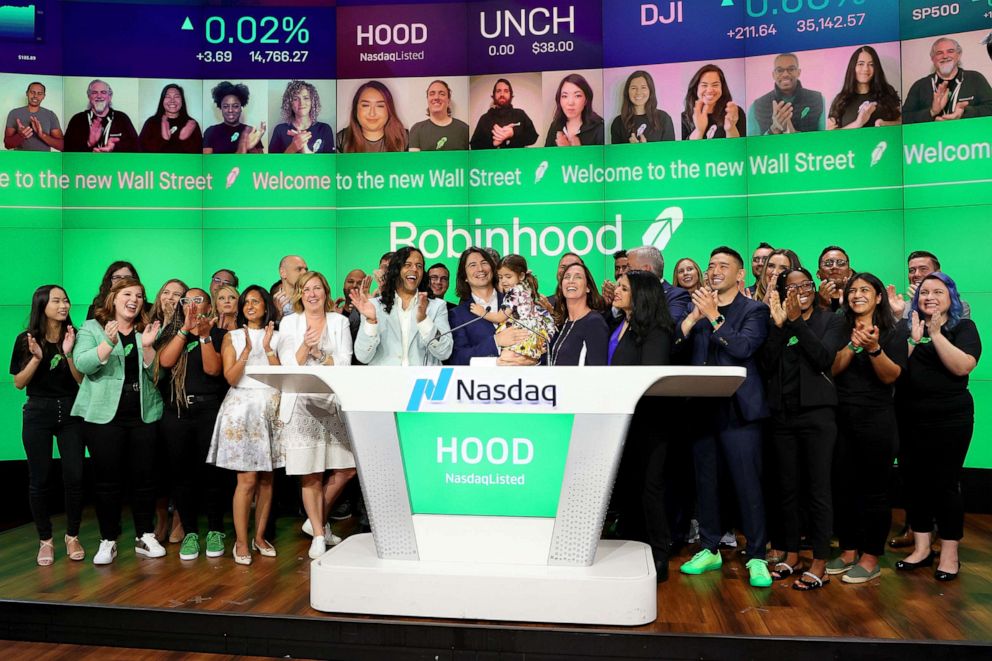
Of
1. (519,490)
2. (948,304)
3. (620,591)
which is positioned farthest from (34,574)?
(948,304)

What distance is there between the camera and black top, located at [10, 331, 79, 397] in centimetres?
465

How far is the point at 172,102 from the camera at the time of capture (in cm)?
666

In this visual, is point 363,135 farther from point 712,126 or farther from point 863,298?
point 863,298

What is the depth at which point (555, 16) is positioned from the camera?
21.9 feet

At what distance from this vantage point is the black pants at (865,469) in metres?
3.97

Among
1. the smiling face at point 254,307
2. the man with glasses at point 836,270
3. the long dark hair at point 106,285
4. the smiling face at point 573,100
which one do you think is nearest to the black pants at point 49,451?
the long dark hair at point 106,285

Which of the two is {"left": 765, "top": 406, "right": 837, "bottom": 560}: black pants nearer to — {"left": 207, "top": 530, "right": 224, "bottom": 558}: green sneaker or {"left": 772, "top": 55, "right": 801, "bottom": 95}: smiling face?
{"left": 207, "top": 530, "right": 224, "bottom": 558}: green sneaker

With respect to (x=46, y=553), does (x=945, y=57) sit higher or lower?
higher

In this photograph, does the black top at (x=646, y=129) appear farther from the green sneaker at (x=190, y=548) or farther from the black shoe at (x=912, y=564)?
the green sneaker at (x=190, y=548)

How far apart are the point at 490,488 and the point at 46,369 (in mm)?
2860

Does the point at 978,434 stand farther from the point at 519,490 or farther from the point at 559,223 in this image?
the point at 519,490

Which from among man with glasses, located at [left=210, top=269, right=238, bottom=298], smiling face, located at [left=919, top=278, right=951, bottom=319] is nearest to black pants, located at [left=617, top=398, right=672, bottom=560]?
smiling face, located at [left=919, top=278, right=951, bottom=319]

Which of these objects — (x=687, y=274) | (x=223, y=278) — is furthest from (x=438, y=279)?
(x=223, y=278)

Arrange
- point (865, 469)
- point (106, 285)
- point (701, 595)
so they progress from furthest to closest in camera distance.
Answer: point (106, 285), point (865, 469), point (701, 595)
